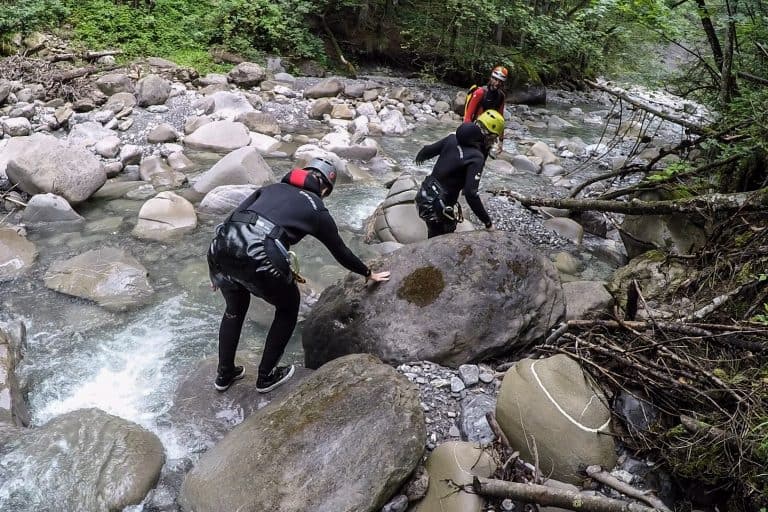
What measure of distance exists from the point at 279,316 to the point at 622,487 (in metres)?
2.48

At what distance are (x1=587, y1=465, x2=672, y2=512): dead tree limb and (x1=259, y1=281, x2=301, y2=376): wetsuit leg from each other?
Result: 2227 mm

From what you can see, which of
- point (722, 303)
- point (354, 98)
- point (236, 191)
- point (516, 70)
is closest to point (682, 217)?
point (722, 303)

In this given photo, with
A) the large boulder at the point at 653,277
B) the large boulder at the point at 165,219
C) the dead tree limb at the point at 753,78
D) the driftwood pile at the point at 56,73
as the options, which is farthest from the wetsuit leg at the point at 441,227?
the driftwood pile at the point at 56,73

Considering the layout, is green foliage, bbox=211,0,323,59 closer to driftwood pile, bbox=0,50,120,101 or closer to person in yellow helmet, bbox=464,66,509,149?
driftwood pile, bbox=0,50,120,101

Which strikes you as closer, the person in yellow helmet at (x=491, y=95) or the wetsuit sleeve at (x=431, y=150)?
the wetsuit sleeve at (x=431, y=150)

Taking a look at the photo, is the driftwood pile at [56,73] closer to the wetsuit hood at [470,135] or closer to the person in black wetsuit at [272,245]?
the wetsuit hood at [470,135]

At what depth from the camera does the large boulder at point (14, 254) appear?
6168 millimetres

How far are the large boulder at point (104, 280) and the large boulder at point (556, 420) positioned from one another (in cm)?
437

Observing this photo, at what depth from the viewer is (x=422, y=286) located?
425 centimetres

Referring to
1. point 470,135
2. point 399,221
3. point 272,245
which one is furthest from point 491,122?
point 272,245

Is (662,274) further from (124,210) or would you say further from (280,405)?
(124,210)

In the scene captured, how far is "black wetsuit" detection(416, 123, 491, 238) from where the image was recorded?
16.6ft

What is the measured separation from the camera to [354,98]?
48.5ft

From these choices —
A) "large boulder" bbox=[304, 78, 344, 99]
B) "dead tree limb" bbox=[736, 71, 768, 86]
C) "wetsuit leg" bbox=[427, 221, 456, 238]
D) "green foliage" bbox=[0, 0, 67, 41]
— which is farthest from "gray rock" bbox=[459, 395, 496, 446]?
"green foliage" bbox=[0, 0, 67, 41]
